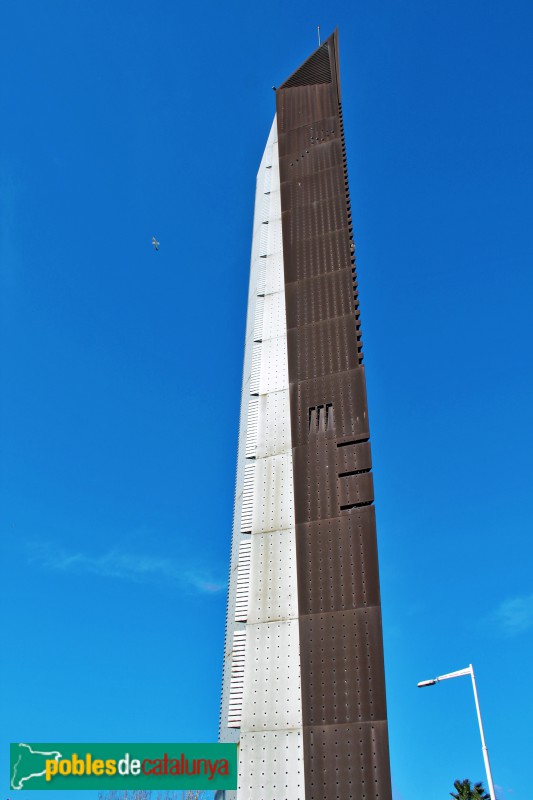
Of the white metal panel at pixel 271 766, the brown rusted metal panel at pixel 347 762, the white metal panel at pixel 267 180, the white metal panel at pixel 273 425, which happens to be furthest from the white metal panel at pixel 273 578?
the white metal panel at pixel 267 180

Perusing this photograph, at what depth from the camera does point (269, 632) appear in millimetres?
23312

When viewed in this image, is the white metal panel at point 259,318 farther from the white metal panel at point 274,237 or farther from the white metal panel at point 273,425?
the white metal panel at point 273,425

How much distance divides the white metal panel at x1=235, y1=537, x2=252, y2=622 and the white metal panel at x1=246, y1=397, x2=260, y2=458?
150 inches

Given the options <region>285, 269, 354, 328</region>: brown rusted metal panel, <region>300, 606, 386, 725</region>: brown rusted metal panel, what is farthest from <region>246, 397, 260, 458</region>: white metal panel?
<region>300, 606, 386, 725</region>: brown rusted metal panel

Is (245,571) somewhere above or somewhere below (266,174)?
below

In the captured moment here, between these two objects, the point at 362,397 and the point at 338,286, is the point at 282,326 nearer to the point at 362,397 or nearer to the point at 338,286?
the point at 338,286

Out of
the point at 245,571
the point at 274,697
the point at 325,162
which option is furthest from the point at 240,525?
the point at 325,162

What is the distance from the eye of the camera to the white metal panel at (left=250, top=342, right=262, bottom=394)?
29.3 m

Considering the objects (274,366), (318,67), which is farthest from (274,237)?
(318,67)

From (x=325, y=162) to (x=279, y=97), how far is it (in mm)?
6901

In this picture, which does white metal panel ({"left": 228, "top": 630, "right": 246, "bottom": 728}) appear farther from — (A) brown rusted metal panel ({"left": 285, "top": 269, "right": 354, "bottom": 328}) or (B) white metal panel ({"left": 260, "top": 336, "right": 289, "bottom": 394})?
(A) brown rusted metal panel ({"left": 285, "top": 269, "right": 354, "bottom": 328})

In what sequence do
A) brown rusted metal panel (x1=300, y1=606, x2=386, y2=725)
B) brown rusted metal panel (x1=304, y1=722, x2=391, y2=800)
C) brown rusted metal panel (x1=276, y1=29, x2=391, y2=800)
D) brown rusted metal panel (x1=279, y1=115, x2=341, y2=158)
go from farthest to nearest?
brown rusted metal panel (x1=279, y1=115, x2=341, y2=158), brown rusted metal panel (x1=300, y1=606, x2=386, y2=725), brown rusted metal panel (x1=276, y1=29, x2=391, y2=800), brown rusted metal panel (x1=304, y1=722, x2=391, y2=800)

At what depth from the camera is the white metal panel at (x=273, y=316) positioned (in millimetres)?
30375

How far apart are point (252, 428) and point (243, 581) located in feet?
21.2
